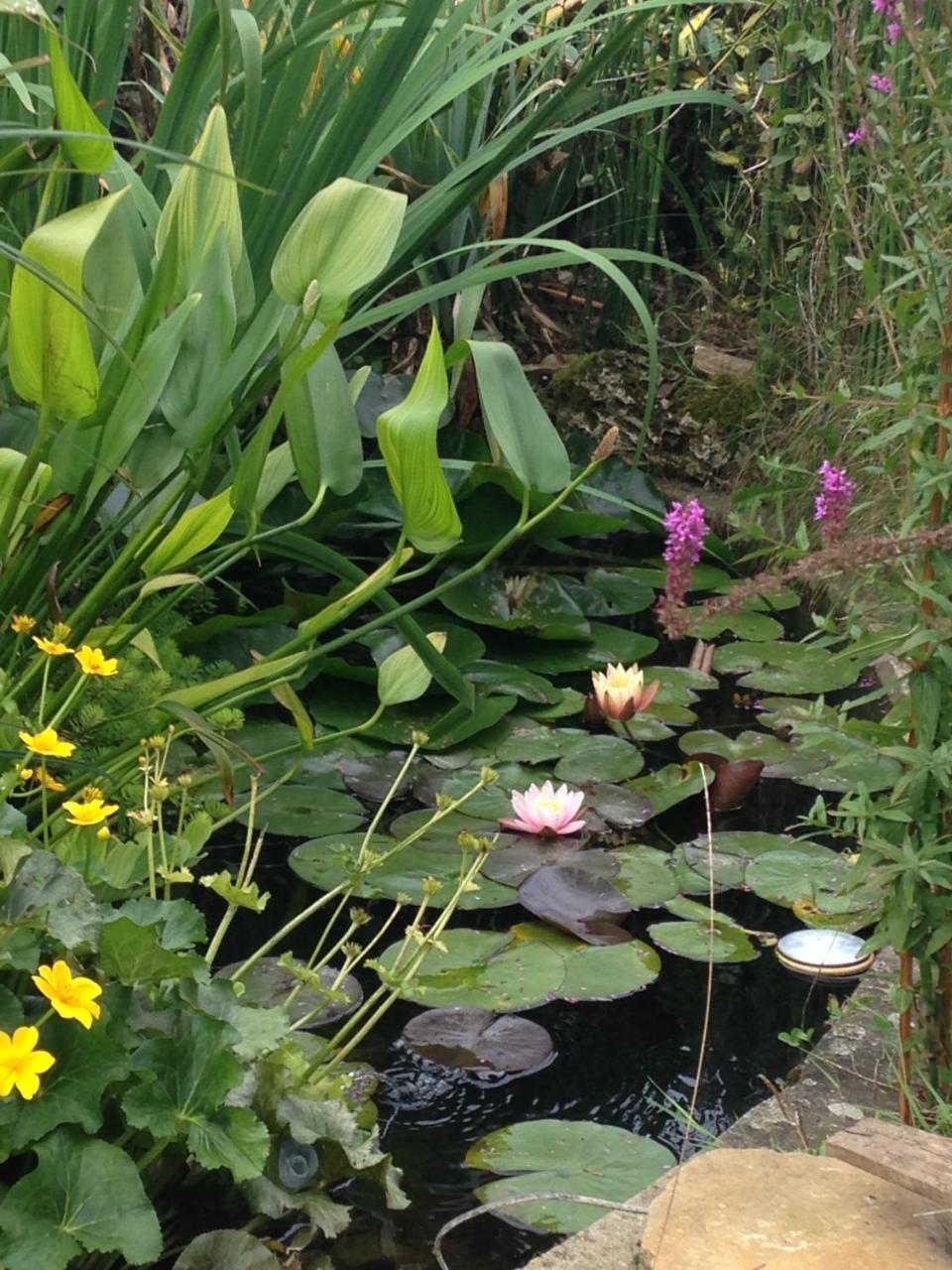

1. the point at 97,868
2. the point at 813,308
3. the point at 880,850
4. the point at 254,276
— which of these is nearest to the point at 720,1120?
the point at 880,850

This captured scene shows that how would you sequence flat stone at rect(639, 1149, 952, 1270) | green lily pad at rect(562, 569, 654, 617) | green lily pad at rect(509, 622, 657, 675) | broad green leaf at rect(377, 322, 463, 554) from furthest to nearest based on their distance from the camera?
green lily pad at rect(562, 569, 654, 617) < green lily pad at rect(509, 622, 657, 675) < broad green leaf at rect(377, 322, 463, 554) < flat stone at rect(639, 1149, 952, 1270)

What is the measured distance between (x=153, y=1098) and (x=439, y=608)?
6.16ft

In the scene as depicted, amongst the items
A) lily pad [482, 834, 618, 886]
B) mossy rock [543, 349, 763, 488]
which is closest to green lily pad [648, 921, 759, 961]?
lily pad [482, 834, 618, 886]

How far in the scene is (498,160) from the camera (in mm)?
2037

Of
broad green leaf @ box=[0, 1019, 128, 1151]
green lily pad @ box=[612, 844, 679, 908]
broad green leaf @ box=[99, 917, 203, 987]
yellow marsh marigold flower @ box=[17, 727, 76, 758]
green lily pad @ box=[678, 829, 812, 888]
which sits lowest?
green lily pad @ box=[612, 844, 679, 908]

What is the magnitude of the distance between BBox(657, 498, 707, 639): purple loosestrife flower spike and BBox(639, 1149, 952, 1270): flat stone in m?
0.43

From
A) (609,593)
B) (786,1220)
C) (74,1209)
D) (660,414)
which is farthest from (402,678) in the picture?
(660,414)

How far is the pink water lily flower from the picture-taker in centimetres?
208

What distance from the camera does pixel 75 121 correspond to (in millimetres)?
1358

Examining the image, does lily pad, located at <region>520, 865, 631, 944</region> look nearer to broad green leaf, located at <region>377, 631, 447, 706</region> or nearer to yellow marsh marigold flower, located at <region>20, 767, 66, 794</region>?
broad green leaf, located at <region>377, 631, 447, 706</region>

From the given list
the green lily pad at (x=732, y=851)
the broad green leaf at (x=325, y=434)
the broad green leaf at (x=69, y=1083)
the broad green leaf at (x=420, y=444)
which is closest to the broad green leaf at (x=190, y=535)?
the broad green leaf at (x=325, y=434)

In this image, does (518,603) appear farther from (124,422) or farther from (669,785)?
(124,422)

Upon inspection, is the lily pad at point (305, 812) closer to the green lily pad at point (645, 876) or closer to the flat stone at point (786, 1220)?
the green lily pad at point (645, 876)

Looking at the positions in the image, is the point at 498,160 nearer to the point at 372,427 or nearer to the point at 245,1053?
the point at 372,427
